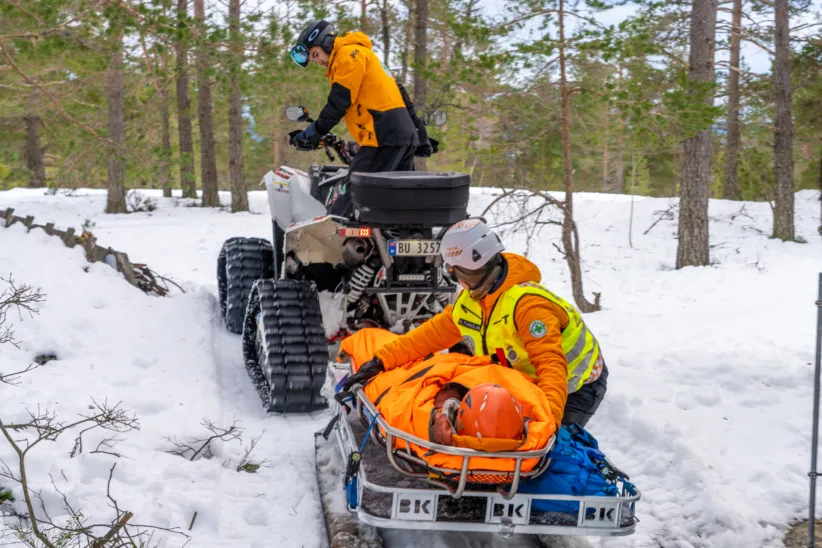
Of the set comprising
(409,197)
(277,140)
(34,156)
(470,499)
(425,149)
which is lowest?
(470,499)

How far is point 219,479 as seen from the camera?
155 inches

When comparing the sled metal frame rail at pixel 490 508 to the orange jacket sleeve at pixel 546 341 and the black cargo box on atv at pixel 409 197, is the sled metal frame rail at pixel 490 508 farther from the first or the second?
the black cargo box on atv at pixel 409 197

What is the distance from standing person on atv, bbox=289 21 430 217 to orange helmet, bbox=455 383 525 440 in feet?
8.65

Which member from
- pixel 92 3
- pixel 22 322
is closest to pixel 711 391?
pixel 22 322

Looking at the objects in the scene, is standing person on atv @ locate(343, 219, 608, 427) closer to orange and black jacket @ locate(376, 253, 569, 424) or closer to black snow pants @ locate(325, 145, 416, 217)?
orange and black jacket @ locate(376, 253, 569, 424)

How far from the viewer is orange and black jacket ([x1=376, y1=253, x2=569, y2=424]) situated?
129 inches

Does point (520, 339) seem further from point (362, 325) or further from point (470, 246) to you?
point (362, 325)

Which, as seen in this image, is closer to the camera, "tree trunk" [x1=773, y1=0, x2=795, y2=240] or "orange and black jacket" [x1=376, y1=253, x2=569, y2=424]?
"orange and black jacket" [x1=376, y1=253, x2=569, y2=424]

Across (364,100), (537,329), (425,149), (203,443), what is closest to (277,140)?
(425,149)

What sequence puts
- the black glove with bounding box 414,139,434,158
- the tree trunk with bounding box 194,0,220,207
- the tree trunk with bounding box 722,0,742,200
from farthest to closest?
the tree trunk with bounding box 722,0,742,200 < the tree trunk with bounding box 194,0,220,207 < the black glove with bounding box 414,139,434,158

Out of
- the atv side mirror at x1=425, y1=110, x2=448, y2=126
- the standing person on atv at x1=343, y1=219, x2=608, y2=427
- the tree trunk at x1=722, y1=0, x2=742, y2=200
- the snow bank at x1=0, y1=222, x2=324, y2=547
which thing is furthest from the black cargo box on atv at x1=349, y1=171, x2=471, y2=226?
the tree trunk at x1=722, y1=0, x2=742, y2=200

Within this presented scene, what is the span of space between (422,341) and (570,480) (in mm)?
1189

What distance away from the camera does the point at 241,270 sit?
6492 millimetres

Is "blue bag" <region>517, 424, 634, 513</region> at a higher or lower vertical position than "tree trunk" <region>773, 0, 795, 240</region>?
lower
